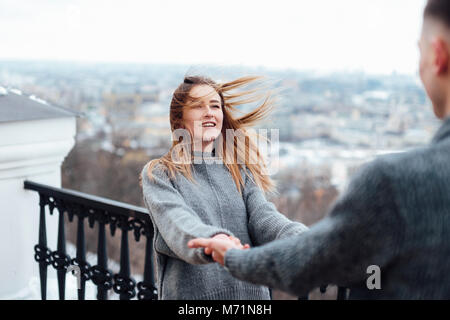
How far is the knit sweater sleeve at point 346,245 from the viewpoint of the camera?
1.00 metres

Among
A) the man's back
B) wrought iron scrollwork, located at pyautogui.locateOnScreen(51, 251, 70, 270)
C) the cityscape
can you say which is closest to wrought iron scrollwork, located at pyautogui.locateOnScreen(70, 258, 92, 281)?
wrought iron scrollwork, located at pyautogui.locateOnScreen(51, 251, 70, 270)

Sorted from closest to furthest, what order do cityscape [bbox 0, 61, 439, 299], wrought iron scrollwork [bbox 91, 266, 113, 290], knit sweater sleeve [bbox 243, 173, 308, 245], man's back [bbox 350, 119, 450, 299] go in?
man's back [bbox 350, 119, 450, 299], knit sweater sleeve [bbox 243, 173, 308, 245], wrought iron scrollwork [bbox 91, 266, 113, 290], cityscape [bbox 0, 61, 439, 299]

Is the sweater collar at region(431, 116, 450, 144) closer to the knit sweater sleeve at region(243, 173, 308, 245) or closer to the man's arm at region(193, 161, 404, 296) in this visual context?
the man's arm at region(193, 161, 404, 296)

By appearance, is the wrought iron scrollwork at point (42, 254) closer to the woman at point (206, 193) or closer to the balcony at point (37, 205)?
the balcony at point (37, 205)

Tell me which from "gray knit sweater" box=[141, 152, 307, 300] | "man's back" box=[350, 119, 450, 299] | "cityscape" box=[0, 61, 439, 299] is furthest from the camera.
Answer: "cityscape" box=[0, 61, 439, 299]

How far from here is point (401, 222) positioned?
0.99 metres

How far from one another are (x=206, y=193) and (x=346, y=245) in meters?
0.80

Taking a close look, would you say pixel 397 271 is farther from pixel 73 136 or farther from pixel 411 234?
pixel 73 136

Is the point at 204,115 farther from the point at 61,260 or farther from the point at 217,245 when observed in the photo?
the point at 61,260

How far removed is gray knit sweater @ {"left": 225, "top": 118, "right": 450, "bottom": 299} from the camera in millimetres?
978

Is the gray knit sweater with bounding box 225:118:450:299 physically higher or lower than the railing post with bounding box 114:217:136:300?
higher

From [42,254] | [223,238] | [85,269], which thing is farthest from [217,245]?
[42,254]

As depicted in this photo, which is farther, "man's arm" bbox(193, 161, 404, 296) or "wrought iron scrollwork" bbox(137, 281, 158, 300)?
"wrought iron scrollwork" bbox(137, 281, 158, 300)

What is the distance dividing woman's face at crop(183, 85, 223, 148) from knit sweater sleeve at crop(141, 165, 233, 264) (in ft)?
0.67
